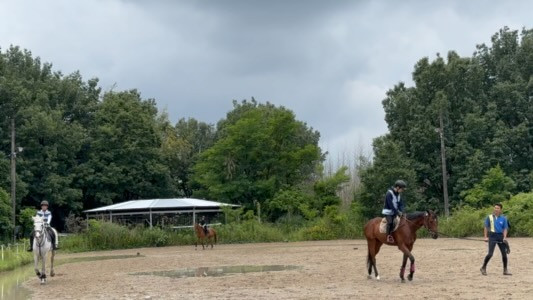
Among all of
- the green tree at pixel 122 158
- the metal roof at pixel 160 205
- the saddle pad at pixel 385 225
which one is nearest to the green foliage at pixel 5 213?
the metal roof at pixel 160 205

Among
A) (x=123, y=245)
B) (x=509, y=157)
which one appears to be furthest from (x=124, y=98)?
(x=509, y=157)

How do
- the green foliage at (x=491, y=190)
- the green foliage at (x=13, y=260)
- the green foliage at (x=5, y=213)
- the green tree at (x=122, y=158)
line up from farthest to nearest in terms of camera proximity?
the green tree at (x=122, y=158) < the green foliage at (x=491, y=190) < the green foliage at (x=5, y=213) < the green foliage at (x=13, y=260)

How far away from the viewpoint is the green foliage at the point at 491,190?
47469mm

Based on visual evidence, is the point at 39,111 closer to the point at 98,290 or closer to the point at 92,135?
the point at 92,135

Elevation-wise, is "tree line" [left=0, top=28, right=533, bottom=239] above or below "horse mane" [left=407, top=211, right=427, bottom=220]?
above

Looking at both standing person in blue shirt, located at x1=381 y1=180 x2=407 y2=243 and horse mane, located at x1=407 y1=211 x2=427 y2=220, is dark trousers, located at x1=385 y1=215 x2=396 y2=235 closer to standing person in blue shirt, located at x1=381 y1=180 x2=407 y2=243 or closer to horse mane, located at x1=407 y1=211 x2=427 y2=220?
standing person in blue shirt, located at x1=381 y1=180 x2=407 y2=243

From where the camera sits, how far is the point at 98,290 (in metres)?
16.5

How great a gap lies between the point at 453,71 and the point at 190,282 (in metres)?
42.5

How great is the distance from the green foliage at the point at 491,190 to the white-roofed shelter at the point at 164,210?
17.3 meters

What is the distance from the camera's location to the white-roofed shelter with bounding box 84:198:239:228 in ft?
153

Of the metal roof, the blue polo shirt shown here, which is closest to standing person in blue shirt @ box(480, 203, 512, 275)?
the blue polo shirt

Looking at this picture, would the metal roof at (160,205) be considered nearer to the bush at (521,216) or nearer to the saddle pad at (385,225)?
the bush at (521,216)

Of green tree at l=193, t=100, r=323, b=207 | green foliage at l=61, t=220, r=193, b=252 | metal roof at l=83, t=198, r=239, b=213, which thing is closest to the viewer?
green foliage at l=61, t=220, r=193, b=252

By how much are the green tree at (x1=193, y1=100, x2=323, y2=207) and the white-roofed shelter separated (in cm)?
445
